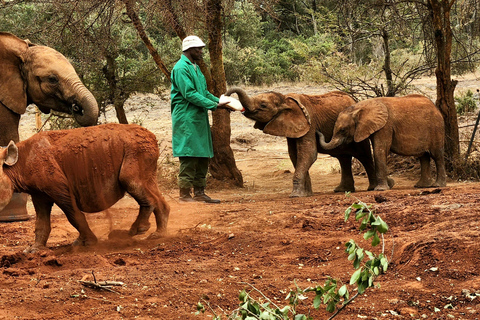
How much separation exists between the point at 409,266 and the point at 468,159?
291 inches

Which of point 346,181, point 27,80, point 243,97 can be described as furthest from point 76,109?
point 346,181

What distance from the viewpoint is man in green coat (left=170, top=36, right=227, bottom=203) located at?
10.3 meters

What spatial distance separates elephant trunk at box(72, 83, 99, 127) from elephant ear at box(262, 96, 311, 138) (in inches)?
131

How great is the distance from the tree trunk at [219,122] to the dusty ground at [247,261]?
306 cm

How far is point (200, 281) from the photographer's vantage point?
5.68 meters

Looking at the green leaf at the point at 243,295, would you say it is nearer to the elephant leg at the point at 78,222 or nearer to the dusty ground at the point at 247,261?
the dusty ground at the point at 247,261

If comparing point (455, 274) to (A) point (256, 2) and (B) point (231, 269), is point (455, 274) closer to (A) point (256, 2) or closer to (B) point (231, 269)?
(B) point (231, 269)

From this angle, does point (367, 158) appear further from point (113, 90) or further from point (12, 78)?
point (113, 90)

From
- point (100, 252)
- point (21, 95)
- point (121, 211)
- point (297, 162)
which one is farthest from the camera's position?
point (297, 162)

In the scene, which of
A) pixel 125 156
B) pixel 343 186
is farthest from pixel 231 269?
pixel 343 186

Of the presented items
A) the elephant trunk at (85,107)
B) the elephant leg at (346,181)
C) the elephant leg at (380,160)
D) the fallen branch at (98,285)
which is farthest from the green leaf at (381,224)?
the elephant leg at (346,181)

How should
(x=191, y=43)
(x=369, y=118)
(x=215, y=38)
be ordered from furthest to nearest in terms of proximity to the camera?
(x=215, y=38)
(x=369, y=118)
(x=191, y=43)

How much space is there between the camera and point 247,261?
6484 millimetres

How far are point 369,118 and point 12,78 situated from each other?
212 inches
